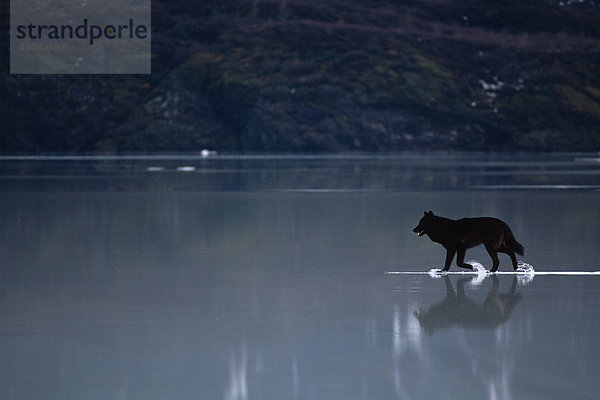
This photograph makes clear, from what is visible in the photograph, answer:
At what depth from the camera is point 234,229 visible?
1559 cm

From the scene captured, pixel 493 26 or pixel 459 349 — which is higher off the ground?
pixel 493 26

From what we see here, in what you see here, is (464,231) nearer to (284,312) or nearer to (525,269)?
(525,269)

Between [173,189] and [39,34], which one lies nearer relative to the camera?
[173,189]

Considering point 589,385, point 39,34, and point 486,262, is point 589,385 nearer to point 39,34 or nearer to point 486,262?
point 486,262

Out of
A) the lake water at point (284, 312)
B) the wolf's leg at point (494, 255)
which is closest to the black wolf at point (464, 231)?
the wolf's leg at point (494, 255)

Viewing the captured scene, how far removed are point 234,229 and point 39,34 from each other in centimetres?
15920

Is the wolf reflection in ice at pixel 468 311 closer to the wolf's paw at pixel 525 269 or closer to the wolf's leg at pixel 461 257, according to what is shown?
the wolf's leg at pixel 461 257

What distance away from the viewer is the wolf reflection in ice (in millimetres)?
7465

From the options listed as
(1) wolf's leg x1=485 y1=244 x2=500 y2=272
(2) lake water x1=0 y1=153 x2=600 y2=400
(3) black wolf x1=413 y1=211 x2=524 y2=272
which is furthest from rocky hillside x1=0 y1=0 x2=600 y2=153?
→ (3) black wolf x1=413 y1=211 x2=524 y2=272

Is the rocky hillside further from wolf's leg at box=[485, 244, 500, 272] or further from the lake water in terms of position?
wolf's leg at box=[485, 244, 500, 272]

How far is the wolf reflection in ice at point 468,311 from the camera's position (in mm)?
7465

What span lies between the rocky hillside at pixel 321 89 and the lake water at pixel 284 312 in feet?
327

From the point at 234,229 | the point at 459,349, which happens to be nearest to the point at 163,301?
the point at 459,349

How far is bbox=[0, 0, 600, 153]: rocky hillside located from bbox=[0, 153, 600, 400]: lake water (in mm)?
99748
